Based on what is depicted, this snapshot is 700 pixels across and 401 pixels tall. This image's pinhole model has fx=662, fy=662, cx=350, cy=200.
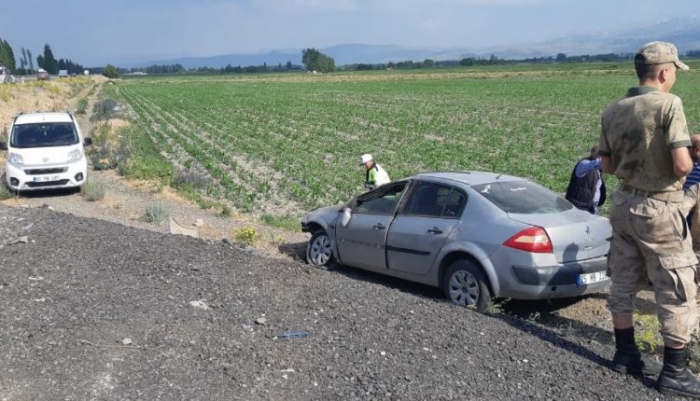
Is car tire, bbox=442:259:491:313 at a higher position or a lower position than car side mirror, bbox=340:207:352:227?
lower

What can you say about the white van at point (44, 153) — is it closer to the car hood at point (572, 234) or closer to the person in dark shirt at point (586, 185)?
the person in dark shirt at point (586, 185)

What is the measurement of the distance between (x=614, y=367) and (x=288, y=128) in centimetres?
2594

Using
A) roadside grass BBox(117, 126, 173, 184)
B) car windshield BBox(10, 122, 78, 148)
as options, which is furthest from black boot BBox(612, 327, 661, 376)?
car windshield BBox(10, 122, 78, 148)

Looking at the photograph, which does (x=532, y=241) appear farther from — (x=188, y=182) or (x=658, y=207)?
(x=188, y=182)

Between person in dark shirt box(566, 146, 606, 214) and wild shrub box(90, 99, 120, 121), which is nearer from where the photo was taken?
person in dark shirt box(566, 146, 606, 214)

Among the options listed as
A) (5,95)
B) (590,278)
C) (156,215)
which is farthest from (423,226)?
(5,95)

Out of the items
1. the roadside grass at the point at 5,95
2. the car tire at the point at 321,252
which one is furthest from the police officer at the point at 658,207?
the roadside grass at the point at 5,95

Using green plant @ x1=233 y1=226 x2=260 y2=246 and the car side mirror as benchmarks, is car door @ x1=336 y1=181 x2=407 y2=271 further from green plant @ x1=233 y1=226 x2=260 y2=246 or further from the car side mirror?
green plant @ x1=233 y1=226 x2=260 y2=246

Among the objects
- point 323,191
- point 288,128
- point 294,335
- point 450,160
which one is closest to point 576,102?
point 288,128

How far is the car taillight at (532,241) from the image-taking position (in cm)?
639

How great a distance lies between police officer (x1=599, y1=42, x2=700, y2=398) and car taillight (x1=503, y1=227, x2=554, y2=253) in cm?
165

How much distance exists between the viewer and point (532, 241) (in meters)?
6.40

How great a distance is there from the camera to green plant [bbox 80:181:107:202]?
47.8 ft

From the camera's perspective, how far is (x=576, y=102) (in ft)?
141
